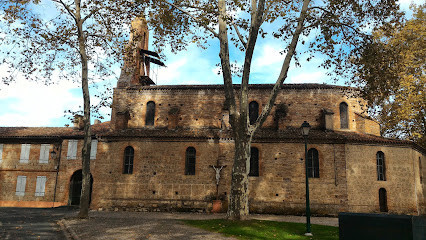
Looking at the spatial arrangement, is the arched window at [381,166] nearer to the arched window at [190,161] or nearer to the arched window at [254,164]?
the arched window at [254,164]

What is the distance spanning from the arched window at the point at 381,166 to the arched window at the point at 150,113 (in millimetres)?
16780

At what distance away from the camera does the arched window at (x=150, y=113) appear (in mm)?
24359

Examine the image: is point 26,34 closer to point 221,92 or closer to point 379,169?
point 221,92

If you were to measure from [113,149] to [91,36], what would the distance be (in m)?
8.80

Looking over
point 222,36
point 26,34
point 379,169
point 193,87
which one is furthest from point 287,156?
point 26,34

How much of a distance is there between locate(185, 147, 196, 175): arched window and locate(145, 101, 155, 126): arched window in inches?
175

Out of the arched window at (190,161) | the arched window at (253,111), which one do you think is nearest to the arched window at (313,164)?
the arched window at (253,111)

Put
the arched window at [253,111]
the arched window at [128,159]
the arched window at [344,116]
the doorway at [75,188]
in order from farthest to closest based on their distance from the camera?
the arched window at [253,111] → the doorway at [75,188] → the arched window at [344,116] → the arched window at [128,159]

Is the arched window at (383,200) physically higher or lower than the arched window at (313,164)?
lower

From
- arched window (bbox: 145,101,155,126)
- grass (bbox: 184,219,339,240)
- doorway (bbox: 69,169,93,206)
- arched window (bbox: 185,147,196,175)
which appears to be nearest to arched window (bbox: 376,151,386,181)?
grass (bbox: 184,219,339,240)

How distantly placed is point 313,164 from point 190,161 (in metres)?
8.52

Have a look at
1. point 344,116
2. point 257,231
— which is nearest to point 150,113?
point 344,116

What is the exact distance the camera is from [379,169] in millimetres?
20953

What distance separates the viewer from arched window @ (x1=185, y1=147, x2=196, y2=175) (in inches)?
849
